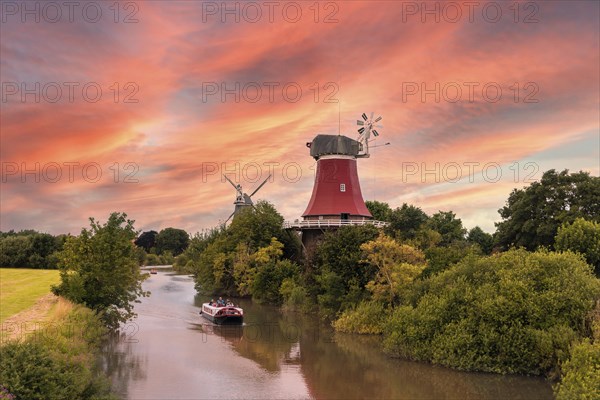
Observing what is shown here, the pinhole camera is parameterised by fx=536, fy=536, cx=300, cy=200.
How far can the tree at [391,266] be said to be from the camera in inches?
1283

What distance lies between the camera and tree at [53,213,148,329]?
1316 inches

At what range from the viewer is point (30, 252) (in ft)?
228

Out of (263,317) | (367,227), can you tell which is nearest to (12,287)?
(263,317)

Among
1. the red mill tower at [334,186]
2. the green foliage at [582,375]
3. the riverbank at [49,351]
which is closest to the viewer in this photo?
the riverbank at [49,351]

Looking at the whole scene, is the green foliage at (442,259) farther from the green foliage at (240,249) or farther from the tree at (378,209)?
the tree at (378,209)

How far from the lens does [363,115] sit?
5888 centimetres

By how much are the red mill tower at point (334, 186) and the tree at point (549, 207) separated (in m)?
15.2

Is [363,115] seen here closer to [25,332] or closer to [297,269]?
[297,269]

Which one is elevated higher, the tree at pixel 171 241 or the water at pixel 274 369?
the tree at pixel 171 241

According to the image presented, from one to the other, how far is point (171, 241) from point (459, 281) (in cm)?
15549

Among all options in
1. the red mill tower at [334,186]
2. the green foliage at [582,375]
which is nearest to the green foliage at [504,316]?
the green foliage at [582,375]

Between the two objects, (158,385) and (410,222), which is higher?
(410,222)

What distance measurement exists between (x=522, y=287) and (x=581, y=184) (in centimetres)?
2242

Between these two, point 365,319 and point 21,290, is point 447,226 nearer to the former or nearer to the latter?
point 365,319
